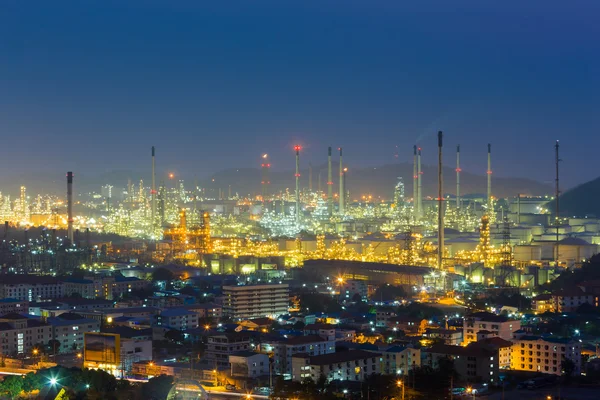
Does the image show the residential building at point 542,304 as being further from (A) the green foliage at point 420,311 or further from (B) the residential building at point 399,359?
(B) the residential building at point 399,359

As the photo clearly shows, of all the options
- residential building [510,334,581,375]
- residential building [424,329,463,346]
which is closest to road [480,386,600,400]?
residential building [510,334,581,375]

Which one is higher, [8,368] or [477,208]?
[477,208]

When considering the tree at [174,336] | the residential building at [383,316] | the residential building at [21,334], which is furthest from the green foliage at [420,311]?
the residential building at [21,334]

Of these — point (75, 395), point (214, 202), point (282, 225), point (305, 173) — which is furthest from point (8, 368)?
point (305, 173)

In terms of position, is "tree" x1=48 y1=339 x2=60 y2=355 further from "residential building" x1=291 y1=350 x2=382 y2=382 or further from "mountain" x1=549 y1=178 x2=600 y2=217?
"mountain" x1=549 y1=178 x2=600 y2=217

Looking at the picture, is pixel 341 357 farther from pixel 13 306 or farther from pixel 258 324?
pixel 13 306

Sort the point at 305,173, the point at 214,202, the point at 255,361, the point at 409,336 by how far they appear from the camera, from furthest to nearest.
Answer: the point at 305,173 → the point at 214,202 → the point at 409,336 → the point at 255,361

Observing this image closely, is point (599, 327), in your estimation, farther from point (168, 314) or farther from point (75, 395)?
point (75, 395)
